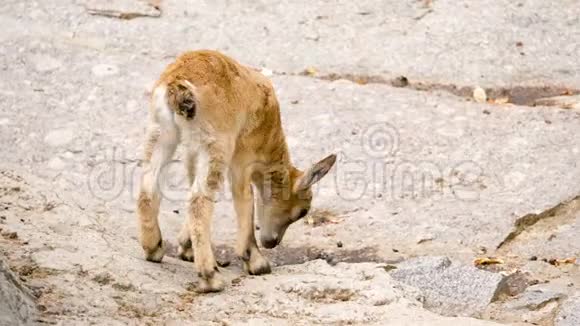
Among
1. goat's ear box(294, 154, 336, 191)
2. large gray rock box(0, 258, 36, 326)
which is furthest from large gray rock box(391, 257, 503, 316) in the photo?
large gray rock box(0, 258, 36, 326)

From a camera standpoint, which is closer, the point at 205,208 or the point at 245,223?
the point at 205,208

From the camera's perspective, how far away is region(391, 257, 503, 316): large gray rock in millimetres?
7387

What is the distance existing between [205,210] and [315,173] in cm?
102

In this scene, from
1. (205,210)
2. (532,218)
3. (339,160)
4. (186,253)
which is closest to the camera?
(205,210)

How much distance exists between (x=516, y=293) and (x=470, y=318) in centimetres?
92

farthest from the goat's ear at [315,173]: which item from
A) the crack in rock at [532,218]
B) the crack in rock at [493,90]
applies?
the crack in rock at [493,90]

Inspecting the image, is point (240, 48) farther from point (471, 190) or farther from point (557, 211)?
point (557, 211)

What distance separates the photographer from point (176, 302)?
6.80 m

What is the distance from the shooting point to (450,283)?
7625mm

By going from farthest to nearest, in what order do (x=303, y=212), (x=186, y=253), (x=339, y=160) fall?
(x=339, y=160), (x=303, y=212), (x=186, y=253)

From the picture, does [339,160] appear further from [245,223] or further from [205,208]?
[205,208]

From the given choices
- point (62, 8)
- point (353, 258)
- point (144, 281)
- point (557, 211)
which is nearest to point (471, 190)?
point (557, 211)

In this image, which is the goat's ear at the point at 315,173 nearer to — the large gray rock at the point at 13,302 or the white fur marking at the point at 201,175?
the white fur marking at the point at 201,175

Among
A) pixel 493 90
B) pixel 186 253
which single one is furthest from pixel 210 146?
pixel 493 90
